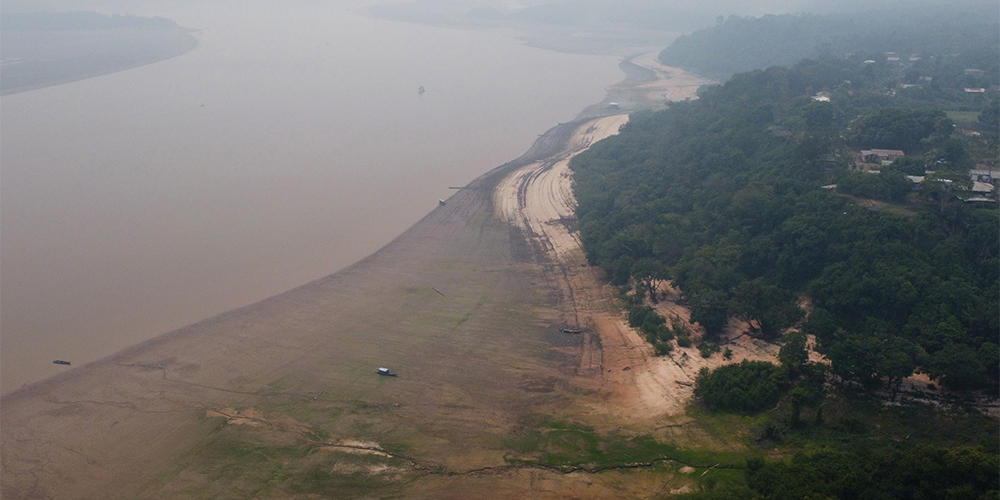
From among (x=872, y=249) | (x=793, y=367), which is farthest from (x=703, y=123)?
(x=793, y=367)

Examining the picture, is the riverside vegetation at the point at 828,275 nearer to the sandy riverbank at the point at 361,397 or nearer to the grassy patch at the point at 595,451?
the grassy patch at the point at 595,451

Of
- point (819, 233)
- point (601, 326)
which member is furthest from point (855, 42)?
point (601, 326)

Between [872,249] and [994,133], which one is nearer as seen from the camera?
[872,249]

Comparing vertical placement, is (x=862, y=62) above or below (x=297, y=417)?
above

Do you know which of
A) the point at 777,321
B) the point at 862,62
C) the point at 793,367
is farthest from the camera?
the point at 862,62

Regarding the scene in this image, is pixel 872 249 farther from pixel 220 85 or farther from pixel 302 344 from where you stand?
pixel 220 85

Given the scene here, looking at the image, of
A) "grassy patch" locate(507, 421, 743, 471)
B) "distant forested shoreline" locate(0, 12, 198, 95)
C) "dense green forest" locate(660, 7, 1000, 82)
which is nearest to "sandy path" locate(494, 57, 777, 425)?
"grassy patch" locate(507, 421, 743, 471)
